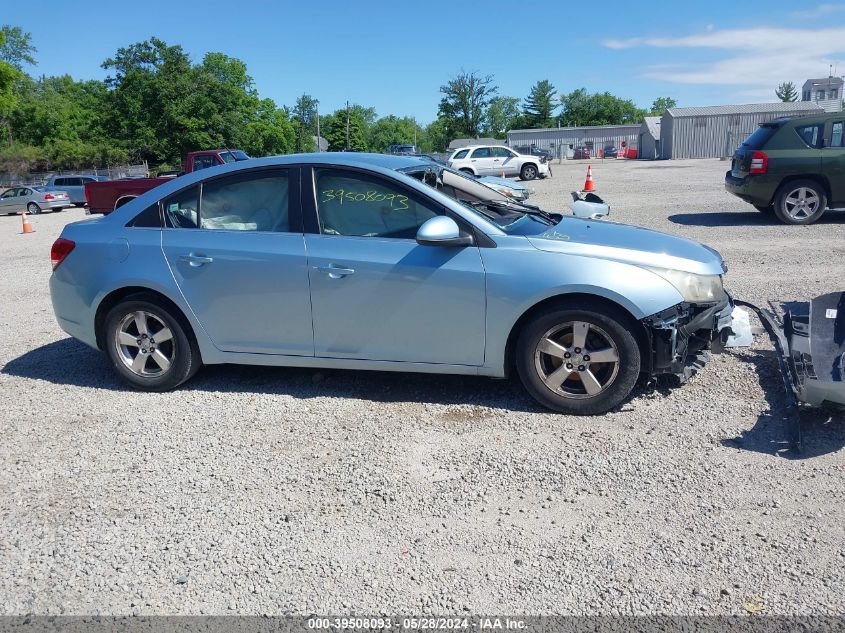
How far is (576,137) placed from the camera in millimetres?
76812

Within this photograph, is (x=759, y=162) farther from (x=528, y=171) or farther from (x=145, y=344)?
(x=528, y=171)

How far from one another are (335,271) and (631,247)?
1.96 m

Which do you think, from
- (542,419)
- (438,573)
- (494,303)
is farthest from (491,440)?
(438,573)

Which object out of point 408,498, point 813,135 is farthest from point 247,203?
point 813,135

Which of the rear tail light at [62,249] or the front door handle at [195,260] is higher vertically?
the rear tail light at [62,249]

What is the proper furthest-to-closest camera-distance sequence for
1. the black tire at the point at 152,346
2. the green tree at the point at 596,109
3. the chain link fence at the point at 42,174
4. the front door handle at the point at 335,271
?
1. the green tree at the point at 596,109
2. the chain link fence at the point at 42,174
3. the black tire at the point at 152,346
4. the front door handle at the point at 335,271

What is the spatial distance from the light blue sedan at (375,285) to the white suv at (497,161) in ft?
88.9

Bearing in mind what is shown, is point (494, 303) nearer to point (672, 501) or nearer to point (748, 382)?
point (672, 501)

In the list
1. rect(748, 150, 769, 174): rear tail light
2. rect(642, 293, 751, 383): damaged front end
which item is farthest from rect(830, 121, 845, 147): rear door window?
rect(642, 293, 751, 383): damaged front end

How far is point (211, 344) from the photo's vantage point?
509 centimetres

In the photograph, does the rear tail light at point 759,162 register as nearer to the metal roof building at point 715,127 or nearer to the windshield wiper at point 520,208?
the windshield wiper at point 520,208

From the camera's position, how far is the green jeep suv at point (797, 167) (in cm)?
1152

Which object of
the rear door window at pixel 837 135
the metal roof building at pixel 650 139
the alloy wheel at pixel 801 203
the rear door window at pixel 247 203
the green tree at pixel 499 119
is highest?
the green tree at pixel 499 119

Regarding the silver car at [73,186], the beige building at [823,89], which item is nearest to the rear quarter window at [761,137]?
the silver car at [73,186]
